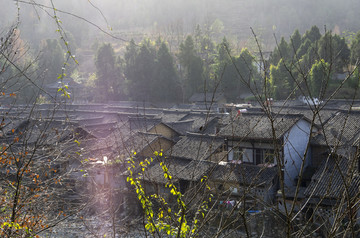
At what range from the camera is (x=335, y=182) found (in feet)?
35.7

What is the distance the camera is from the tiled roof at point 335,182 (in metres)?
2.13

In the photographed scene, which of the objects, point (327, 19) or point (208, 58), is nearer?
point (208, 58)

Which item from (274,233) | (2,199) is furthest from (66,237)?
(2,199)

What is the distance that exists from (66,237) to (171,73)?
22.8 metres

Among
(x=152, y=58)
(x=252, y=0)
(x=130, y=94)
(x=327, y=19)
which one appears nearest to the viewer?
(x=152, y=58)

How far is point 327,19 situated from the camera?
58.6 meters

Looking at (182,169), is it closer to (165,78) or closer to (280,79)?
(280,79)

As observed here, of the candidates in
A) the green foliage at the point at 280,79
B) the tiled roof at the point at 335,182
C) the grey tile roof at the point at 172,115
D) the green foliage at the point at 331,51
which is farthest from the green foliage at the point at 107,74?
the tiled roof at the point at 335,182

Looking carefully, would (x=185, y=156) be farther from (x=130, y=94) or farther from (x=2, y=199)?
(x=130, y=94)

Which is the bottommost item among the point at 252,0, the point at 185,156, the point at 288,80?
the point at 185,156

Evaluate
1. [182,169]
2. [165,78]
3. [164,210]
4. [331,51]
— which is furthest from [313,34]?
[331,51]

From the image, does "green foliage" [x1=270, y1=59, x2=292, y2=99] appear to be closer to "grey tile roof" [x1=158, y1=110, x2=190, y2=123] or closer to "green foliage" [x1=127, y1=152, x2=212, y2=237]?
"grey tile roof" [x1=158, y1=110, x2=190, y2=123]

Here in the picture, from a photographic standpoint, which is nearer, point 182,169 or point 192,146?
point 182,169

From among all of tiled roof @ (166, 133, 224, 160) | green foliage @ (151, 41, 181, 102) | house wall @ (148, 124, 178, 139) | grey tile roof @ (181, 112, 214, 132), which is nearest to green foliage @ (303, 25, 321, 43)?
green foliage @ (151, 41, 181, 102)
